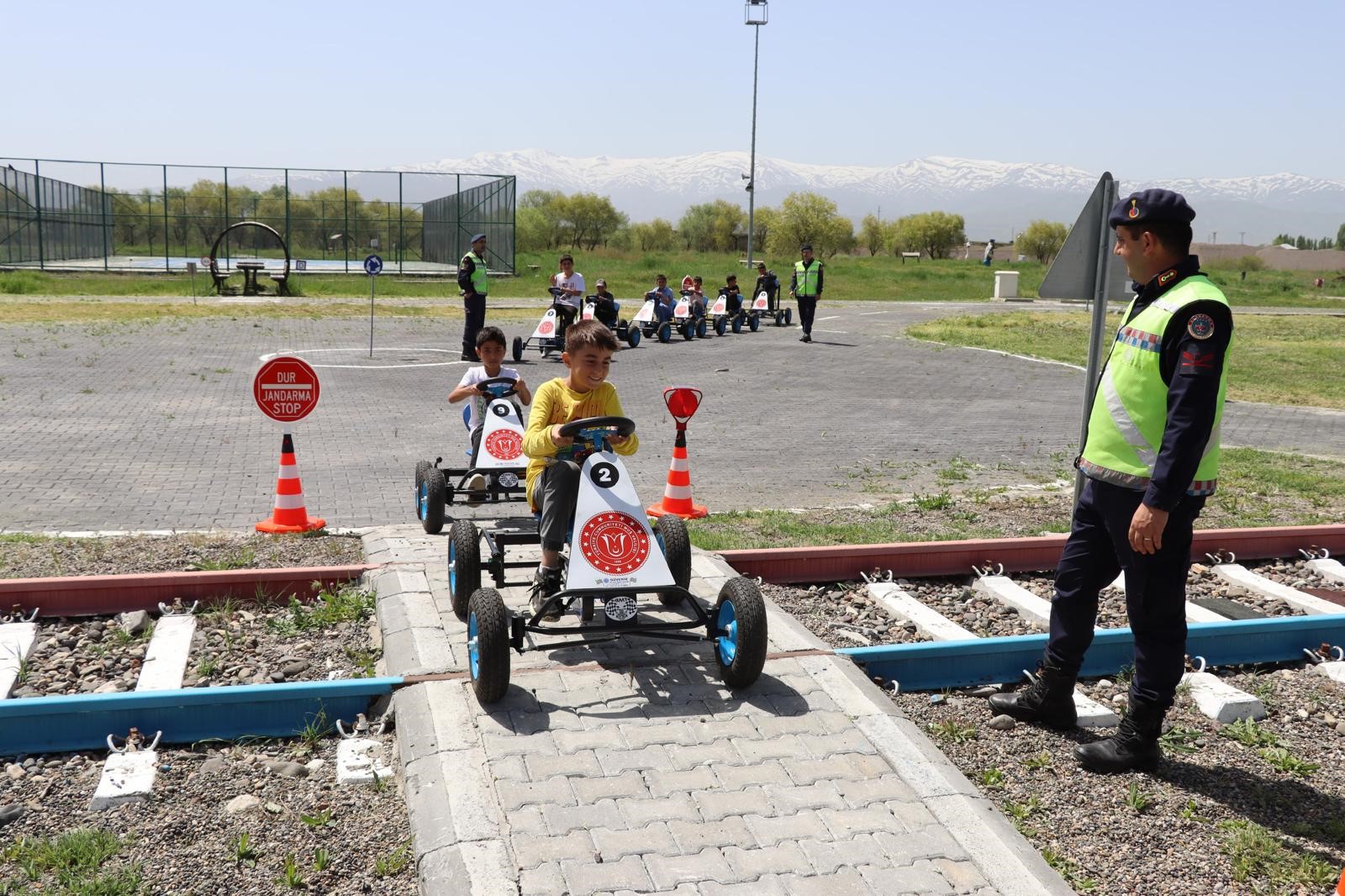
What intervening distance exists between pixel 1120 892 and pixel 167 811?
10.1ft

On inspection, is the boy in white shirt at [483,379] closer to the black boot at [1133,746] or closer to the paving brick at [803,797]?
the paving brick at [803,797]

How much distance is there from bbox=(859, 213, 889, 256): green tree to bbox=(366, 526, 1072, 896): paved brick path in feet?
335

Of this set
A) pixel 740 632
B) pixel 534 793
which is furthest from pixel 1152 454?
pixel 534 793

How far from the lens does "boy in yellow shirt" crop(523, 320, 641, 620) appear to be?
5.14m

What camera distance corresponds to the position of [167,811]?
3914 mm

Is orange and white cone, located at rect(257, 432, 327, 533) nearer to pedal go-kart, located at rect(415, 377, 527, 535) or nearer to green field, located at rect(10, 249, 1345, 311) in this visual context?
pedal go-kart, located at rect(415, 377, 527, 535)

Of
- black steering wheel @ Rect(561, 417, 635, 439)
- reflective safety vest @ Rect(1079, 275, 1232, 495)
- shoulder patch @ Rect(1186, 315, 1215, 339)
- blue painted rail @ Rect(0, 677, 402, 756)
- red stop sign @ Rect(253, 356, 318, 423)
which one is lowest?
blue painted rail @ Rect(0, 677, 402, 756)

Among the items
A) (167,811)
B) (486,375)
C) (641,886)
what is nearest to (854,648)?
(641,886)

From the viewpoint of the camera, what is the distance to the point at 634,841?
3.55 meters

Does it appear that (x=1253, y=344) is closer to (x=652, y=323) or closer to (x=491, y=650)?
(x=652, y=323)

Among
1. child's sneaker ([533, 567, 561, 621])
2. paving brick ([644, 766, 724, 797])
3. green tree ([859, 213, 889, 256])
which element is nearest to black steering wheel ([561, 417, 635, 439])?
child's sneaker ([533, 567, 561, 621])

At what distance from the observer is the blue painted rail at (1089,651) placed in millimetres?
5277

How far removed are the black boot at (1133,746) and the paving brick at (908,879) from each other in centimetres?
123

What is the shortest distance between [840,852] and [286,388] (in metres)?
5.46
